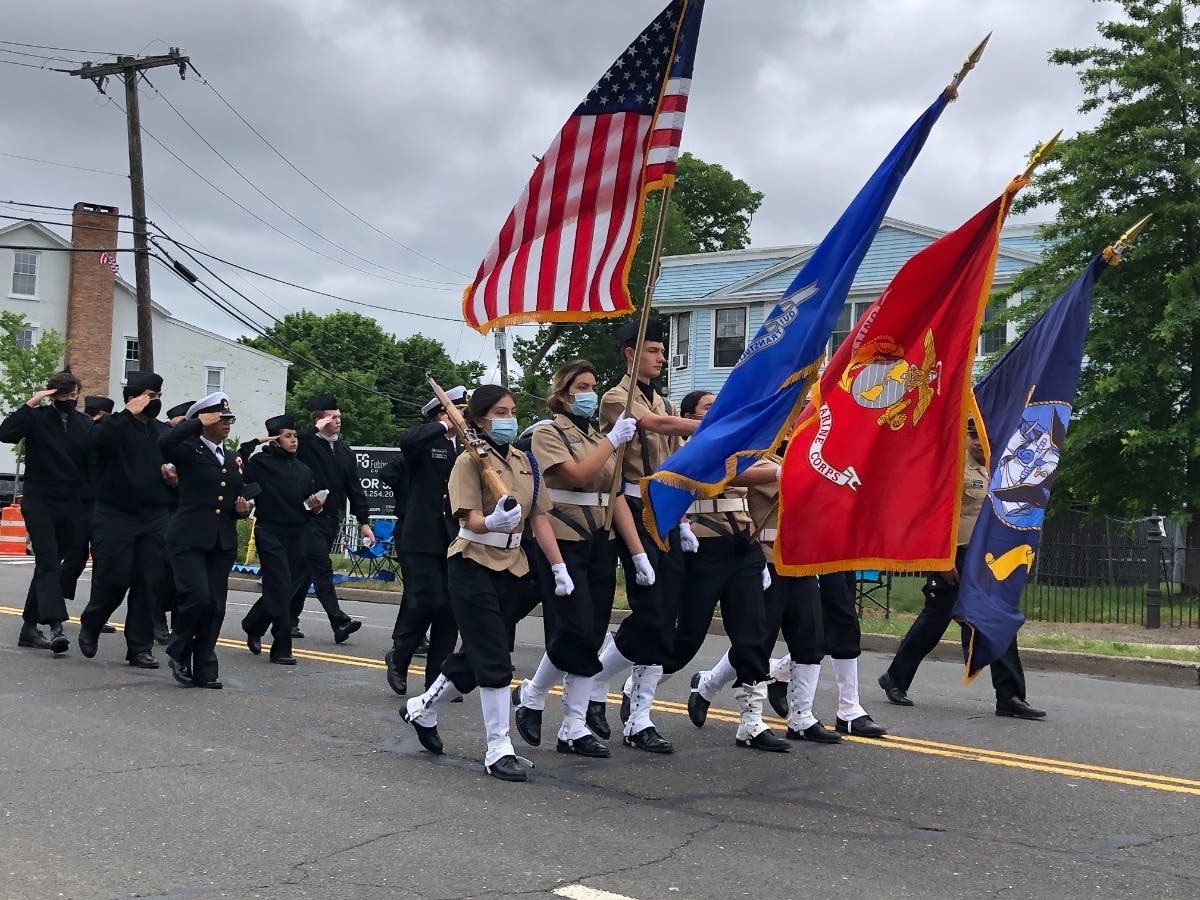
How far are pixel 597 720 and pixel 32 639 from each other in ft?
18.6

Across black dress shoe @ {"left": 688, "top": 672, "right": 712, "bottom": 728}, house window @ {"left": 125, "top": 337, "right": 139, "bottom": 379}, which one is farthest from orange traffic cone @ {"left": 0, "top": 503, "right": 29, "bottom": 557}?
house window @ {"left": 125, "top": 337, "right": 139, "bottom": 379}

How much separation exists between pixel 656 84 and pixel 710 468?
208 cm

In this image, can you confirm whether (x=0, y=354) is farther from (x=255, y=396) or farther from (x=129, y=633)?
(x=129, y=633)

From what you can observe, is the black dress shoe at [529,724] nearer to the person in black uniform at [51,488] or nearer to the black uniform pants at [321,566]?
the black uniform pants at [321,566]

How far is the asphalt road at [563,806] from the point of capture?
5.04 meters

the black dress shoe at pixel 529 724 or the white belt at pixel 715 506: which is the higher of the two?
the white belt at pixel 715 506

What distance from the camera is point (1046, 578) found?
58.8 feet

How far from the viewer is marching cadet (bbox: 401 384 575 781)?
271 inches

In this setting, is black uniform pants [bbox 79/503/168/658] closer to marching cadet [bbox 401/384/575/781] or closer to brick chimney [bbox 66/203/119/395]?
marching cadet [bbox 401/384/575/781]

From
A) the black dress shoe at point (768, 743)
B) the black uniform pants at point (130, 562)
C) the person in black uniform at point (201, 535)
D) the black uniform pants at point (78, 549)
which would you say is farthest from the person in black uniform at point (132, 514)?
the black dress shoe at point (768, 743)

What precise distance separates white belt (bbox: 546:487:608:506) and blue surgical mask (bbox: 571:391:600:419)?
40 cm

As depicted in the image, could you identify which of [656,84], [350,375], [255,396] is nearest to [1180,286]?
[656,84]

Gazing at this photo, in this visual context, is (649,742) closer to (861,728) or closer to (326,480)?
(861,728)

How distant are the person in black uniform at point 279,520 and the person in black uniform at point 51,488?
4.43 feet
